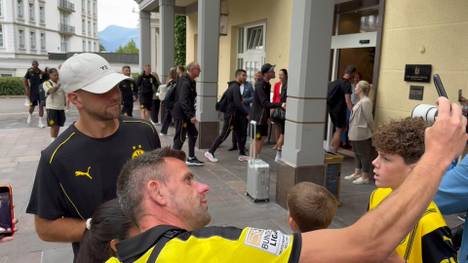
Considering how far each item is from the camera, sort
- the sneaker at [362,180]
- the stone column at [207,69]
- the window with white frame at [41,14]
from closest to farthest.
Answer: the sneaker at [362,180] → the stone column at [207,69] → the window with white frame at [41,14]

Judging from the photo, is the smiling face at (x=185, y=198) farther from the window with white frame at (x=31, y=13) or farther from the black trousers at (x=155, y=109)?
the window with white frame at (x=31, y=13)

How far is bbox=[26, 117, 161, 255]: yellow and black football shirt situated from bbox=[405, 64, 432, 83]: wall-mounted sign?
217 inches

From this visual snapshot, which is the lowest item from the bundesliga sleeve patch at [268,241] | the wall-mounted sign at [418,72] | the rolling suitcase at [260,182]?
the rolling suitcase at [260,182]

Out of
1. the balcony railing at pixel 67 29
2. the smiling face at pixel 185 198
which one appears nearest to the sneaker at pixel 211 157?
the smiling face at pixel 185 198

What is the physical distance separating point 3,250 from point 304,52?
419 centimetres

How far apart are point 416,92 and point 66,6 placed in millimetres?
72841

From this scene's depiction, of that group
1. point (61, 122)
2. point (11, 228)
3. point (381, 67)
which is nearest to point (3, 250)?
point (11, 228)

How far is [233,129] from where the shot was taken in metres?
8.46

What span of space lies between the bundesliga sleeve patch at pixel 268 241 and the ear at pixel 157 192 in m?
0.32

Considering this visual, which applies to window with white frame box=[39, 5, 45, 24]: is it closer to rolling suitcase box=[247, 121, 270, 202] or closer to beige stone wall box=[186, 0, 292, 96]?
beige stone wall box=[186, 0, 292, 96]

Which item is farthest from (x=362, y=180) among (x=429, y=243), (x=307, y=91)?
(x=429, y=243)

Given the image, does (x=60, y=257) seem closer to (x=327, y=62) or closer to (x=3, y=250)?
(x=3, y=250)

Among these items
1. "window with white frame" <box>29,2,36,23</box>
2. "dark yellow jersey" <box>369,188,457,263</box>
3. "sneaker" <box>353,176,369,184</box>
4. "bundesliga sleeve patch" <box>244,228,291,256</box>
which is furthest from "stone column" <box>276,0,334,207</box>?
"window with white frame" <box>29,2,36,23</box>

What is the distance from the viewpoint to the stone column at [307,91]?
16.2 ft
